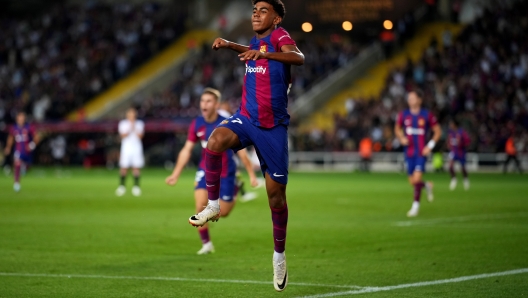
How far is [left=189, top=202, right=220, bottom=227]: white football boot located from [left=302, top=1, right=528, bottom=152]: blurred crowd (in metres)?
32.2

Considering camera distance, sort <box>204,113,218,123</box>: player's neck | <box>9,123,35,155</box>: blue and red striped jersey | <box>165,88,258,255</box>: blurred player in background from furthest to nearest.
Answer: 1. <box>9,123,35,155</box>: blue and red striped jersey
2. <box>204,113,218,123</box>: player's neck
3. <box>165,88,258,255</box>: blurred player in background

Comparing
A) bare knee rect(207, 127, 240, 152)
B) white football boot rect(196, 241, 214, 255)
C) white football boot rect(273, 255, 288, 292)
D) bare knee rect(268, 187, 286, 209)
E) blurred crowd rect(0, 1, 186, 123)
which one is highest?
blurred crowd rect(0, 1, 186, 123)

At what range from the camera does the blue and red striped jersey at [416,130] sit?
62.9 ft

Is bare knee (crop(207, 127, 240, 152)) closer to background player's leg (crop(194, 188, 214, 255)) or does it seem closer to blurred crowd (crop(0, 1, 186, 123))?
background player's leg (crop(194, 188, 214, 255))

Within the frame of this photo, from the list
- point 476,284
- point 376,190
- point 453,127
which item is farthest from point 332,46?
point 476,284

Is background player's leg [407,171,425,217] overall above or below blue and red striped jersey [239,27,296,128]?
below

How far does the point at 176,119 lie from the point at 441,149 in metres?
14.6

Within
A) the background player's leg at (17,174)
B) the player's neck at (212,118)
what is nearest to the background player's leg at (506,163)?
the background player's leg at (17,174)

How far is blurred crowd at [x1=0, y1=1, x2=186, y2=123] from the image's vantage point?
5469cm

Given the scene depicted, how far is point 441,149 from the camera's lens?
4225 cm

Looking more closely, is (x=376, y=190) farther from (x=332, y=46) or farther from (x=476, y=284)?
(x=332, y=46)

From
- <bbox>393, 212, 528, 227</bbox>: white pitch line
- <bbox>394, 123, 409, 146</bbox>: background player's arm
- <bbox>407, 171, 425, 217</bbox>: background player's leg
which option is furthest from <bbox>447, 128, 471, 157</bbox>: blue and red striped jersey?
<bbox>407, 171, 425, 217</bbox>: background player's leg

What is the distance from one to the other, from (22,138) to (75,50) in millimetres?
28239

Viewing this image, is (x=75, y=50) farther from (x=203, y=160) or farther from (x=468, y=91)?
(x=203, y=160)
